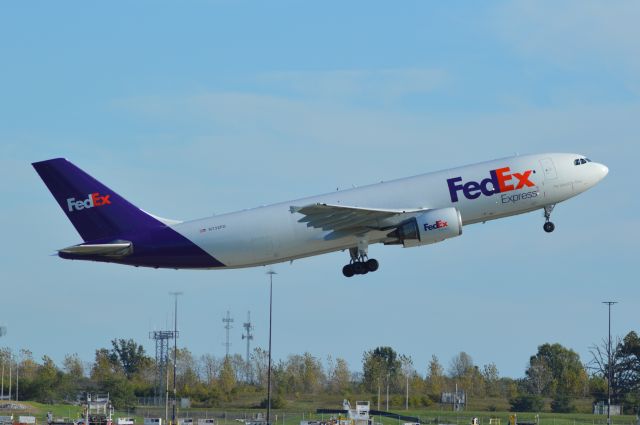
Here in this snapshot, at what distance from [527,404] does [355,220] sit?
5689 centimetres

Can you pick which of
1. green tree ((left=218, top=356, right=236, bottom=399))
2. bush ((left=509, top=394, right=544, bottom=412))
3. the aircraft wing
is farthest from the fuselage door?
green tree ((left=218, top=356, right=236, bottom=399))

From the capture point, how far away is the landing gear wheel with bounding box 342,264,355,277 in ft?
282

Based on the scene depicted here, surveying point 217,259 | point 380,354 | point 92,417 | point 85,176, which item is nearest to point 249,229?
point 217,259

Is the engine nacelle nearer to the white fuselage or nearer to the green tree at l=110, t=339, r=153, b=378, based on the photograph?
the white fuselage

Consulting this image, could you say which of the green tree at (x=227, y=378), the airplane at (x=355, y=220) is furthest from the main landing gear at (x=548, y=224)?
the green tree at (x=227, y=378)

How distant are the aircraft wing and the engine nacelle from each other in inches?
34.5

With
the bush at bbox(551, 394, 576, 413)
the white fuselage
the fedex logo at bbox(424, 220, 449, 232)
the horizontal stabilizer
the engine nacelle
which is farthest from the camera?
the bush at bbox(551, 394, 576, 413)

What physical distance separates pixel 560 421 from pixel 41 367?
3177 inches

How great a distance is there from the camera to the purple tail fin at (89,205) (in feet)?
278

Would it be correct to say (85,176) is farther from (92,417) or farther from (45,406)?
(45,406)

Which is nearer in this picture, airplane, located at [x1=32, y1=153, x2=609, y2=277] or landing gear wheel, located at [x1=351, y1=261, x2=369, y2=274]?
airplane, located at [x1=32, y1=153, x2=609, y2=277]

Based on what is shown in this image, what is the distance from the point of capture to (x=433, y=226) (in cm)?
8094

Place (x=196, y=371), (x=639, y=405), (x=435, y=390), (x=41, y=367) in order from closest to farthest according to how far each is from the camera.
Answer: (x=639, y=405), (x=435, y=390), (x=196, y=371), (x=41, y=367)

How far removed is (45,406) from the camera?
135250mm
